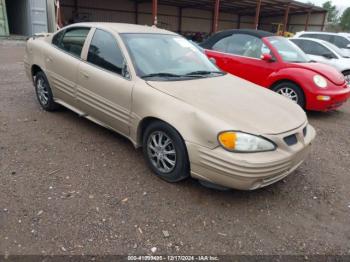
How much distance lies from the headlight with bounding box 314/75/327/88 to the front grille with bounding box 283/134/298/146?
3.05m

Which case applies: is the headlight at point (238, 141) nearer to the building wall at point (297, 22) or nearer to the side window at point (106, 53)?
the side window at point (106, 53)

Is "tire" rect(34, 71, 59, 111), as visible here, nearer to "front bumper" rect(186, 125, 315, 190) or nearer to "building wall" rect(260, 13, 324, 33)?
"front bumper" rect(186, 125, 315, 190)

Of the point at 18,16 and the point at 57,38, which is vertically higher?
the point at 57,38

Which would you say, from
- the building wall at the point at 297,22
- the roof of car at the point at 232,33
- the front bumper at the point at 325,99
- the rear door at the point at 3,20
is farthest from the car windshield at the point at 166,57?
the building wall at the point at 297,22

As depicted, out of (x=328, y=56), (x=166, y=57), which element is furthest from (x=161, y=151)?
(x=328, y=56)

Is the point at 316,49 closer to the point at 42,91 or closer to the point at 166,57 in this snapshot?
the point at 166,57

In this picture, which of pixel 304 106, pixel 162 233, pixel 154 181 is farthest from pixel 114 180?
pixel 304 106

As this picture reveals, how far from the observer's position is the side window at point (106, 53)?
11.4ft

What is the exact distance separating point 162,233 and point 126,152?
1.51 meters

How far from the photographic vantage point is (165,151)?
3.05 m

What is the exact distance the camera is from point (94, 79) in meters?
3.69

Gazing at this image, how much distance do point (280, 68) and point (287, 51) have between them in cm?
64

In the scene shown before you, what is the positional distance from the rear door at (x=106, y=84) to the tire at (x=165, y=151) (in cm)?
38

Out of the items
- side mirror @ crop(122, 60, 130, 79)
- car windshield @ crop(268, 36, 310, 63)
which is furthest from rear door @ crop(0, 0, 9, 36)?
side mirror @ crop(122, 60, 130, 79)
